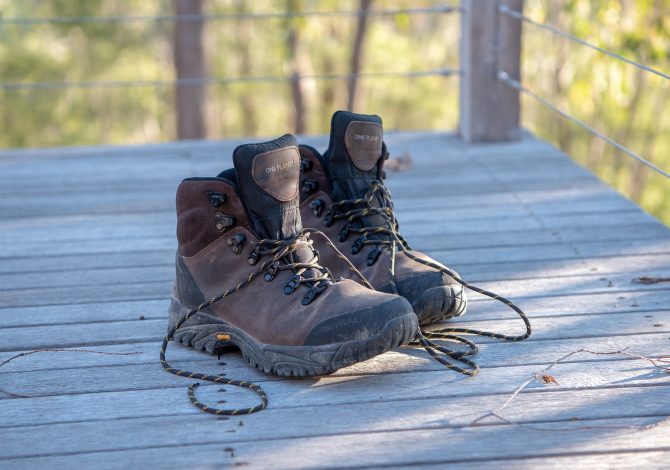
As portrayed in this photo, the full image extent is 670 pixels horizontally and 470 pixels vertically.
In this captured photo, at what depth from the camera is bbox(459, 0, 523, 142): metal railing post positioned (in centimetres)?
340

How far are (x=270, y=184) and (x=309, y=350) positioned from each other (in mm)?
296

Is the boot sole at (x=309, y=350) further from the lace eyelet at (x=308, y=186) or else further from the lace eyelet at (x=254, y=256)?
the lace eyelet at (x=308, y=186)

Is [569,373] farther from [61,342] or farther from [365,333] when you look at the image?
[61,342]

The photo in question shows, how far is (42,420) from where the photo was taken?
4.67ft

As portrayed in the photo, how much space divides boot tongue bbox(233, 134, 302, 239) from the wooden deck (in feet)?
0.82

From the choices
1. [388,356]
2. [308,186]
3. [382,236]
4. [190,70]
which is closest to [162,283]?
[308,186]

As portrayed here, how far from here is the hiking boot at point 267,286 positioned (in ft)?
4.98

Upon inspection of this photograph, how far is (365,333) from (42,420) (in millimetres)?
509

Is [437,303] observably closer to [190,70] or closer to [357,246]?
[357,246]

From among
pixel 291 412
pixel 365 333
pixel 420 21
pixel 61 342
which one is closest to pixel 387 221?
pixel 365 333

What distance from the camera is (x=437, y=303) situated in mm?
1727

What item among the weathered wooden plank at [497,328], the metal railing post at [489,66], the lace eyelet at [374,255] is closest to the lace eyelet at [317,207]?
the lace eyelet at [374,255]

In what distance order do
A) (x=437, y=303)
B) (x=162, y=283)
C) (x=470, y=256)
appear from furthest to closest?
(x=470, y=256) → (x=162, y=283) → (x=437, y=303)

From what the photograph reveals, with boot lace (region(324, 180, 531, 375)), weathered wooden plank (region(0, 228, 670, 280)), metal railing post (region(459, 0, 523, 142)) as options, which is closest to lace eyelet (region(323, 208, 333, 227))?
boot lace (region(324, 180, 531, 375))
